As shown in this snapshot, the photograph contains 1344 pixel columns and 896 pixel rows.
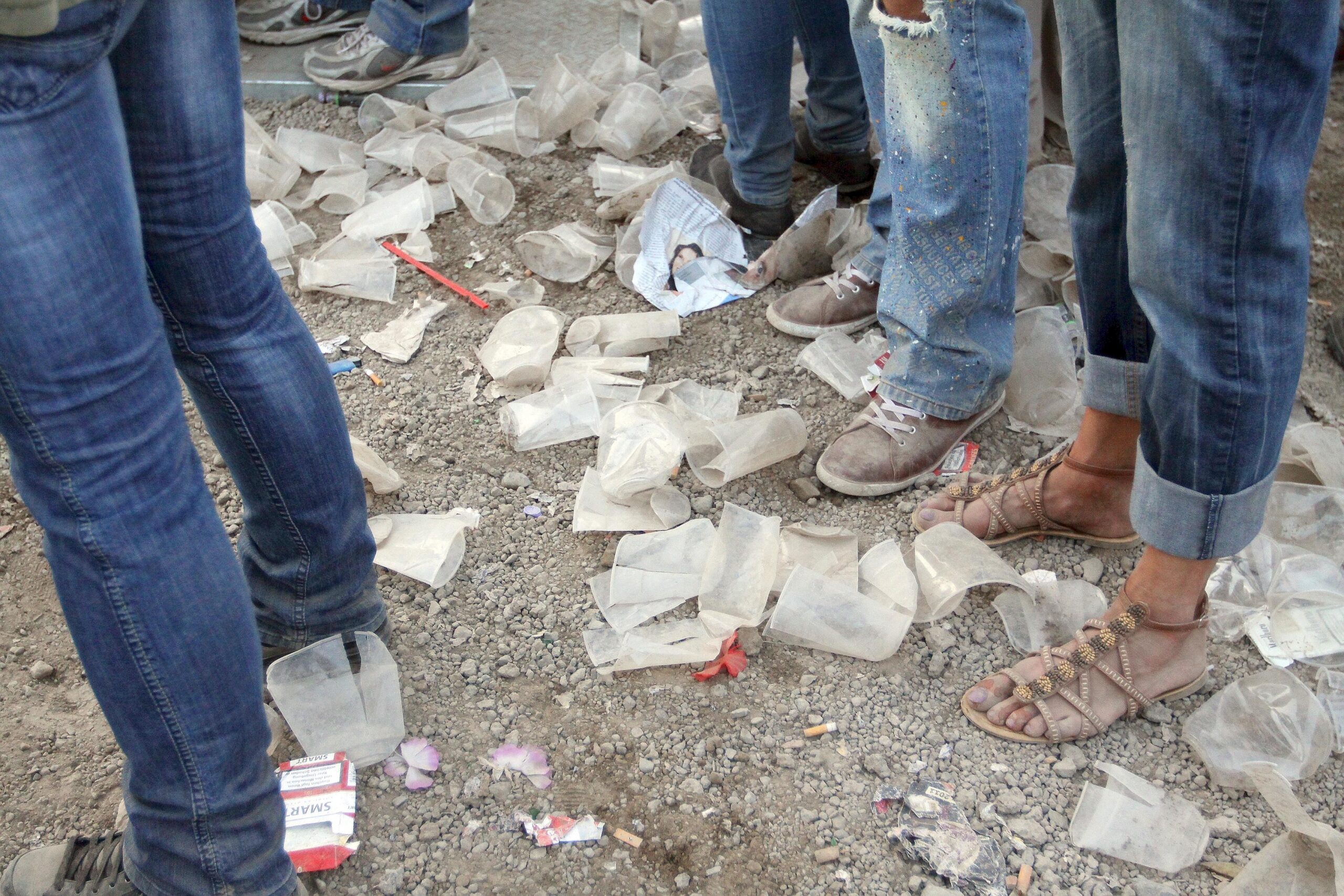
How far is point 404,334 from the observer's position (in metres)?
2.48

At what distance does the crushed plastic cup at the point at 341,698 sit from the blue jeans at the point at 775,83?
1608 millimetres

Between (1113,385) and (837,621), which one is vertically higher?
(1113,385)

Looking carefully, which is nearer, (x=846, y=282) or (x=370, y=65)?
(x=846, y=282)

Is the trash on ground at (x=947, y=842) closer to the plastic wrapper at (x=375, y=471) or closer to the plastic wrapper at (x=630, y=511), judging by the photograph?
the plastic wrapper at (x=630, y=511)

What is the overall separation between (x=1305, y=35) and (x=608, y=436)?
133cm

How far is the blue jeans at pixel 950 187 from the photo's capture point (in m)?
1.61

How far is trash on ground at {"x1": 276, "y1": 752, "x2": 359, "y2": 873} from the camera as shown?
1.39m

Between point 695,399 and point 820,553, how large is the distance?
545 millimetres

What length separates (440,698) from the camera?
165 cm

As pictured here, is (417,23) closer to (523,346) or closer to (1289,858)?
(523,346)

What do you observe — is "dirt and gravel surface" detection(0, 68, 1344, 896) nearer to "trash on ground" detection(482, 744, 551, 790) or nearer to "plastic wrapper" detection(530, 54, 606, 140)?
"trash on ground" detection(482, 744, 551, 790)

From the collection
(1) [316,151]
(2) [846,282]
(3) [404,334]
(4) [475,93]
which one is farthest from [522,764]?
(4) [475,93]

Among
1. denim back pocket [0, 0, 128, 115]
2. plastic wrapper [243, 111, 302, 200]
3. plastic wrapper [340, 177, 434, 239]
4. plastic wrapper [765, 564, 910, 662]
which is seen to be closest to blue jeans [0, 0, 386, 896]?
denim back pocket [0, 0, 128, 115]

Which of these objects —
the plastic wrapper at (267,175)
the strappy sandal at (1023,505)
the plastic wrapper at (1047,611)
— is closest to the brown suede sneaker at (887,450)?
the strappy sandal at (1023,505)
